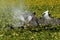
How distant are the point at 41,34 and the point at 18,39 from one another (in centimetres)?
159

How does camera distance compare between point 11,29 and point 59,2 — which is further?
point 59,2

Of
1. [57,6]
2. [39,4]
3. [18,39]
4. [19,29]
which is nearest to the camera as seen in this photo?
[18,39]

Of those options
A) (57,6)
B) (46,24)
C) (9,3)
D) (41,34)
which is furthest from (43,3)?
(41,34)

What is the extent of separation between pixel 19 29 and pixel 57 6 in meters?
11.0

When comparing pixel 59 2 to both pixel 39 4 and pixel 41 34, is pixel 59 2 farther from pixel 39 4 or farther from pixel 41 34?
pixel 41 34

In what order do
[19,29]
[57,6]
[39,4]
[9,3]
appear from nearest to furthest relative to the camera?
[19,29] → [57,6] → [39,4] → [9,3]

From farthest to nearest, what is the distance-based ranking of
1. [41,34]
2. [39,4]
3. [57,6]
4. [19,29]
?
[39,4] < [57,6] < [19,29] < [41,34]

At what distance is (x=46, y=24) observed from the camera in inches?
633

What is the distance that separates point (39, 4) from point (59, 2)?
7.02ft

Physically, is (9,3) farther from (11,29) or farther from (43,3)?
(11,29)

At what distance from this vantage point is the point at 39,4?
1080 inches

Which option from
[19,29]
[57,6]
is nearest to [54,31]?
[19,29]

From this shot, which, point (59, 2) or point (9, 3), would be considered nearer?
point (59, 2)

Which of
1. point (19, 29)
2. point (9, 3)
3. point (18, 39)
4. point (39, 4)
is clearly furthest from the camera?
point (9, 3)
